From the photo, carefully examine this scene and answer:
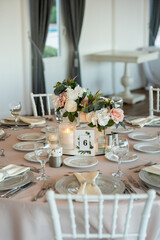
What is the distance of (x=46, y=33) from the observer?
20.3ft

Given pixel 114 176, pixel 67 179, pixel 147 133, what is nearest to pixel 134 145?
pixel 147 133

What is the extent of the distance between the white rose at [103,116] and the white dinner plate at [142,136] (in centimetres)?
47

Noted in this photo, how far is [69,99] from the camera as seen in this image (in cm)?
243

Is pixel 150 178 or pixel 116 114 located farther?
pixel 116 114

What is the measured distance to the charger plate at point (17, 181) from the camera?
1957 millimetres

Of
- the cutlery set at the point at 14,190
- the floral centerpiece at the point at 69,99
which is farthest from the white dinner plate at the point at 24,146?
the cutlery set at the point at 14,190

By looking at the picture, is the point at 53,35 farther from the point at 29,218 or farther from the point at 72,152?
the point at 29,218

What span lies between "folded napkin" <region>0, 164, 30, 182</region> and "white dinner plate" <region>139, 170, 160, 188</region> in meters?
0.61

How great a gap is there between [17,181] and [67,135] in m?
0.57

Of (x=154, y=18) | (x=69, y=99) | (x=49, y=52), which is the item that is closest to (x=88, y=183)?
(x=69, y=99)

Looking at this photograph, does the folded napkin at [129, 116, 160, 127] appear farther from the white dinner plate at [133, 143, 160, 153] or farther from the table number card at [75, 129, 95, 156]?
the table number card at [75, 129, 95, 156]

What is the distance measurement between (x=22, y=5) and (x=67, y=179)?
4396mm

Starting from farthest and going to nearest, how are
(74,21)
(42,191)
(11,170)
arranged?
1. (74,21)
2. (11,170)
3. (42,191)

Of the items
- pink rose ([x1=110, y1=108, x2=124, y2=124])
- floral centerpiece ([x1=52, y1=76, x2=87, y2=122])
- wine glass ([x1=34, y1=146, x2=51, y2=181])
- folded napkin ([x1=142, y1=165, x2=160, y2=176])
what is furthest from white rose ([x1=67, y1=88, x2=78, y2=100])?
folded napkin ([x1=142, y1=165, x2=160, y2=176])
